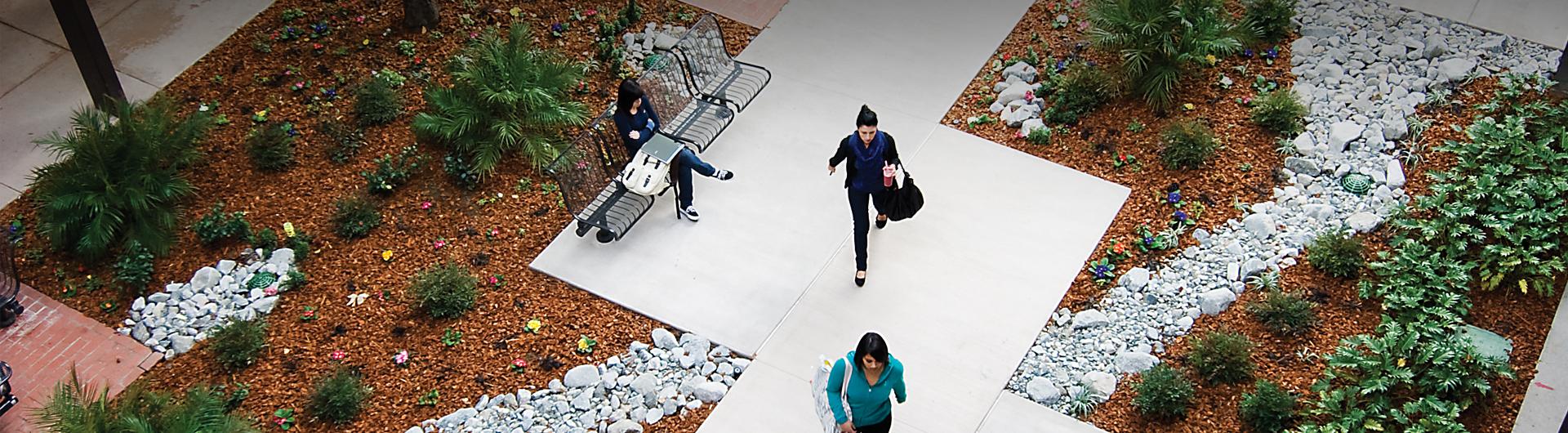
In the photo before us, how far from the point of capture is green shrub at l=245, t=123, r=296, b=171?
33.0 ft

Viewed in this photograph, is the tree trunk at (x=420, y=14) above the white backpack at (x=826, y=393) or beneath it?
beneath

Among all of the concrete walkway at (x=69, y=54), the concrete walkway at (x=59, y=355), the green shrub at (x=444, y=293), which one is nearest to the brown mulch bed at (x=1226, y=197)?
the green shrub at (x=444, y=293)

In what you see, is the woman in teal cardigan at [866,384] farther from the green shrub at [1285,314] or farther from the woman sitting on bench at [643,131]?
the green shrub at [1285,314]

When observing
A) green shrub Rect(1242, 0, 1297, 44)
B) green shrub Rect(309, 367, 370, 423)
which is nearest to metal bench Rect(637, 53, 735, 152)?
green shrub Rect(309, 367, 370, 423)

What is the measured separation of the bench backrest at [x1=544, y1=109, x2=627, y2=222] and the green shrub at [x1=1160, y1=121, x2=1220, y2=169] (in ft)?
12.8

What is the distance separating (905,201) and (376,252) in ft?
12.1

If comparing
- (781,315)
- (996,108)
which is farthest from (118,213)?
(996,108)

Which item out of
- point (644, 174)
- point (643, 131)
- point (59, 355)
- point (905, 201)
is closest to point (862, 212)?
point (905, 201)

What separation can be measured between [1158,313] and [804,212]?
2.52 m

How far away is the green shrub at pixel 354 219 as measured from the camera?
953cm

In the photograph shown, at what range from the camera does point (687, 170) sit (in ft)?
30.3

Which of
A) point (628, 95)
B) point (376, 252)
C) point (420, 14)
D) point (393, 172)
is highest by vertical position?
point (628, 95)

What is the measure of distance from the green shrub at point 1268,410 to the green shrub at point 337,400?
534cm

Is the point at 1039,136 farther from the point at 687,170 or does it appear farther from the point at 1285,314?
the point at 687,170
